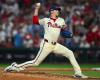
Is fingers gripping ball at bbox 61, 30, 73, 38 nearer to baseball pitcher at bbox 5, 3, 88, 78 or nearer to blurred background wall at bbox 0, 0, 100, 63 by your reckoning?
baseball pitcher at bbox 5, 3, 88, 78

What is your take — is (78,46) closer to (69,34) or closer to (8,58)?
(8,58)

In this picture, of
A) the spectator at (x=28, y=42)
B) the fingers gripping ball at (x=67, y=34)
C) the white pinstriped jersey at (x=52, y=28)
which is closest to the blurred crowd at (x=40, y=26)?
the spectator at (x=28, y=42)

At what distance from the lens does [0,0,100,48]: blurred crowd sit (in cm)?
2023

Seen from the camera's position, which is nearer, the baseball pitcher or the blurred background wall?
the baseball pitcher

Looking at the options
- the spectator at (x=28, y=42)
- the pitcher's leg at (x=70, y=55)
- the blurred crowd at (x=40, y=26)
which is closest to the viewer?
the pitcher's leg at (x=70, y=55)

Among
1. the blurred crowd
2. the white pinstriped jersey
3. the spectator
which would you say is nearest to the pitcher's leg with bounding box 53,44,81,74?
the white pinstriped jersey

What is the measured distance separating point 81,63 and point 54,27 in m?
8.35

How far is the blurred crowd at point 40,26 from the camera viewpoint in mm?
20234

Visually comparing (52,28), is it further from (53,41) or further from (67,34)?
(67,34)

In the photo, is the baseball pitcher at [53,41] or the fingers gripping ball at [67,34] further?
the fingers gripping ball at [67,34]

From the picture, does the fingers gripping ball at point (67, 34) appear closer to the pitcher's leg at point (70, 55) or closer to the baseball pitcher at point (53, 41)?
the baseball pitcher at point (53, 41)

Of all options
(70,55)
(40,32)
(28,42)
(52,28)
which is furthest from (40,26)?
(70,55)

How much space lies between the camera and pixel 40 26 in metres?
20.5

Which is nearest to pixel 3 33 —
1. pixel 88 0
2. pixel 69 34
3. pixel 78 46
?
pixel 78 46
